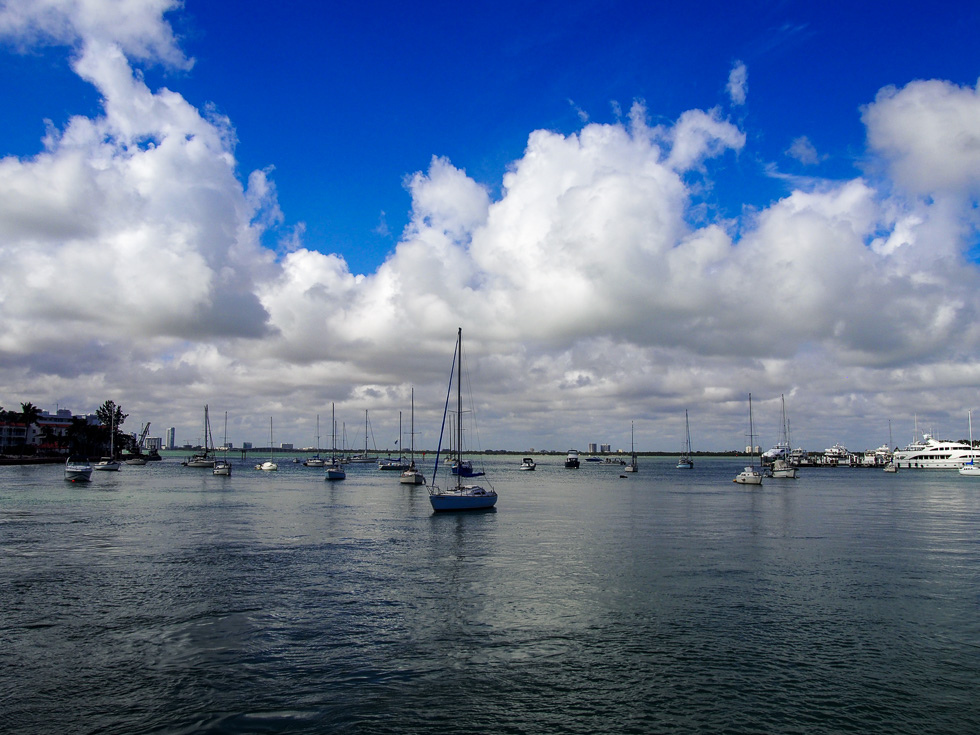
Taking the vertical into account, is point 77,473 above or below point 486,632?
above

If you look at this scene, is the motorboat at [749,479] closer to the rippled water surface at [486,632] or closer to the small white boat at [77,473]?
the rippled water surface at [486,632]

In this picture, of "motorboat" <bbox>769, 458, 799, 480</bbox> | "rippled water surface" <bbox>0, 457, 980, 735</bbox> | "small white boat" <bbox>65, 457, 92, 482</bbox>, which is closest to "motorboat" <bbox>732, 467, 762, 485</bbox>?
"motorboat" <bbox>769, 458, 799, 480</bbox>

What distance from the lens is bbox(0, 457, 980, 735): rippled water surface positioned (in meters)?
19.2

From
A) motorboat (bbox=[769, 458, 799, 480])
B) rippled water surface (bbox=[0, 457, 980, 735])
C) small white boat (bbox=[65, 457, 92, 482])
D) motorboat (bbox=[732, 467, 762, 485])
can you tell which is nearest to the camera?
rippled water surface (bbox=[0, 457, 980, 735])

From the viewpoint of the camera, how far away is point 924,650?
24688 millimetres

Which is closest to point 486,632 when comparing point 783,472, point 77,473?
point 77,473

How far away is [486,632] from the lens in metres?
26.8

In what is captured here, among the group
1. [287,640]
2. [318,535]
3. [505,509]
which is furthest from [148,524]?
[287,640]

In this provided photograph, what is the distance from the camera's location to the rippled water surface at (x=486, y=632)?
19203 mm

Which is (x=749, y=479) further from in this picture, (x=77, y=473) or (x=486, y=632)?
(x=77, y=473)

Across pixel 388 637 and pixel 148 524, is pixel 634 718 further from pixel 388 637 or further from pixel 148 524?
pixel 148 524

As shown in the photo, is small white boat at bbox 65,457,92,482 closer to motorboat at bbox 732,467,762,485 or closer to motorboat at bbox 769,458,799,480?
motorboat at bbox 732,467,762,485

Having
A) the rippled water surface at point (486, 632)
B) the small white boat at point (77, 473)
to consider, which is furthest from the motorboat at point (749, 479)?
the small white boat at point (77, 473)

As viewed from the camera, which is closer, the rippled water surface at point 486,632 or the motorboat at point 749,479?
the rippled water surface at point 486,632
